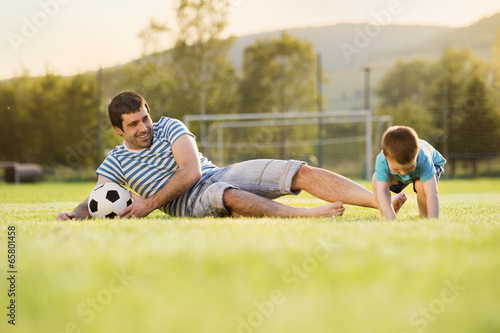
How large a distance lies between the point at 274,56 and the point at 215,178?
89.3 ft

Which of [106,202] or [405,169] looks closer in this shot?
[405,169]

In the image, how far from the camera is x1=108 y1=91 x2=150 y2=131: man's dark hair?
4.09m

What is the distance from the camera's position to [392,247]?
211cm

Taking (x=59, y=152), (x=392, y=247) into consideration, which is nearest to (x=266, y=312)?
(x=392, y=247)

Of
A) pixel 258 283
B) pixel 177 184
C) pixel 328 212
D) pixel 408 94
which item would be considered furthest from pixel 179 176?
pixel 408 94

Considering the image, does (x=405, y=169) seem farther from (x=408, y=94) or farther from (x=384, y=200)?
(x=408, y=94)

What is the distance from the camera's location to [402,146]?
11.4ft

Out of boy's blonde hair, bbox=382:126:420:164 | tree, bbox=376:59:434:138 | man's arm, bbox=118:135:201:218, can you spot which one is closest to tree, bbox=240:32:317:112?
tree, bbox=376:59:434:138

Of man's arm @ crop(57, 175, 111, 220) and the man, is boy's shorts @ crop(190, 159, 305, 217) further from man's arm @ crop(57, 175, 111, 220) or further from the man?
man's arm @ crop(57, 175, 111, 220)

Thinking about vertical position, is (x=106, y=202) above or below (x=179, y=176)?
below

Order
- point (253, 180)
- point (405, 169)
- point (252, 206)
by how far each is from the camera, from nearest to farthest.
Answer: point (405, 169)
point (252, 206)
point (253, 180)

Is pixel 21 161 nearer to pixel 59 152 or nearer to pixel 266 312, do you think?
pixel 59 152

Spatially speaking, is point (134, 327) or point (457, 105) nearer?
point (134, 327)

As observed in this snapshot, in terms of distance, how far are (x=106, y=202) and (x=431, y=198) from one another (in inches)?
91.5
